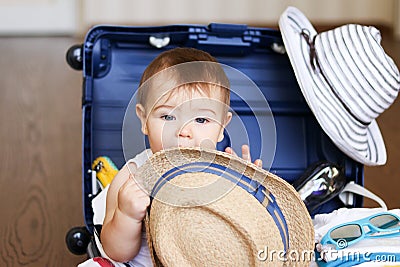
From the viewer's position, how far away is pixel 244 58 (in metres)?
1.40

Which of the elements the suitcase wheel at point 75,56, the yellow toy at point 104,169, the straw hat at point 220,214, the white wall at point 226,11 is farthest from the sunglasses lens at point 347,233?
the white wall at point 226,11

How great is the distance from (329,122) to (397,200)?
53 centimetres

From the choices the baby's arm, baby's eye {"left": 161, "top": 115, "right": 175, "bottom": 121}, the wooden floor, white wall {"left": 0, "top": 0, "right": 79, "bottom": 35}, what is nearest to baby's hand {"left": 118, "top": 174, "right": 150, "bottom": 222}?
the baby's arm

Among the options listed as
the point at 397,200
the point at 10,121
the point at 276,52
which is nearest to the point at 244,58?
the point at 276,52

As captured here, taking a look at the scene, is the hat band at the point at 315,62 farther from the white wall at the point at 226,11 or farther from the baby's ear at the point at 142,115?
the white wall at the point at 226,11

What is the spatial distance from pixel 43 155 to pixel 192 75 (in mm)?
1105

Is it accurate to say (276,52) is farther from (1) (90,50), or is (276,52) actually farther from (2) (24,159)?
(2) (24,159)

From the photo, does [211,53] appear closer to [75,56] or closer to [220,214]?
[75,56]

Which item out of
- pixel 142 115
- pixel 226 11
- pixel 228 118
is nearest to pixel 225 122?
pixel 228 118

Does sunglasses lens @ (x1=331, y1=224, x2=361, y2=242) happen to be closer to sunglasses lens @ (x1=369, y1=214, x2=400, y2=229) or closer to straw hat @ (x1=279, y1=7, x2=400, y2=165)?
sunglasses lens @ (x1=369, y1=214, x2=400, y2=229)

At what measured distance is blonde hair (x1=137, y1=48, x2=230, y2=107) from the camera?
3.21 ft

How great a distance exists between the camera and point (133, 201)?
2.96ft

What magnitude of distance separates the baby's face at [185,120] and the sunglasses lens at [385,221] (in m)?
0.25

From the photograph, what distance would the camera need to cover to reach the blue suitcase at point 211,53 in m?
1.33
